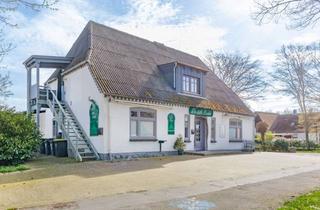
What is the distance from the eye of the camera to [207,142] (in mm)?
22094

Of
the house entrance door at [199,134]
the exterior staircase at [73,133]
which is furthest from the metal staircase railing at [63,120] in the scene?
the house entrance door at [199,134]

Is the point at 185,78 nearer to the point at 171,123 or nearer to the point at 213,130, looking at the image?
the point at 171,123

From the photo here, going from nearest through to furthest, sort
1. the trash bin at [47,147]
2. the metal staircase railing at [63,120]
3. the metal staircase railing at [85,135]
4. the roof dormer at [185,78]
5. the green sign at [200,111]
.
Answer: the metal staircase railing at [63,120]
the metal staircase railing at [85,135]
the trash bin at [47,147]
the green sign at [200,111]
the roof dormer at [185,78]

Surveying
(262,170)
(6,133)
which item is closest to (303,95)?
(262,170)

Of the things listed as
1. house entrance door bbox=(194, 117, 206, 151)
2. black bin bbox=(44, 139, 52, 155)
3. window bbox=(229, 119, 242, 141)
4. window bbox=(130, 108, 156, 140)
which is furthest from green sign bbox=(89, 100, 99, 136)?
window bbox=(229, 119, 242, 141)

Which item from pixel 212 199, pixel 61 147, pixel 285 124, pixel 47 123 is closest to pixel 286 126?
pixel 285 124

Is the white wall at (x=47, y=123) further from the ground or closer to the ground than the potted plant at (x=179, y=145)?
further from the ground

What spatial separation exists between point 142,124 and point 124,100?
2.00m

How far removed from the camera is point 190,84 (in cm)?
2183

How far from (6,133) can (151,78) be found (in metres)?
8.92

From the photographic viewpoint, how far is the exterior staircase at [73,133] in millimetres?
15688

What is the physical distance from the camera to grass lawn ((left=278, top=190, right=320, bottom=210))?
668cm

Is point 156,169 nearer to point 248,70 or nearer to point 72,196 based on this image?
point 72,196

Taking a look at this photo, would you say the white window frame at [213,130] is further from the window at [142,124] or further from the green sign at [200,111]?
the window at [142,124]
